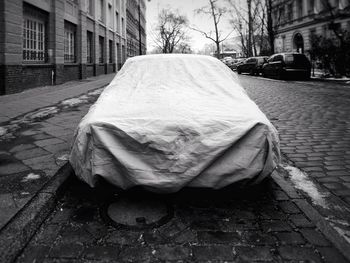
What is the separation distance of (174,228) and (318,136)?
4104mm

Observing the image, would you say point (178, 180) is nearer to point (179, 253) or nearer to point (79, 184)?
point (179, 253)

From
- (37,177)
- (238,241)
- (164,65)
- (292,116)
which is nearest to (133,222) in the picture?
(238,241)

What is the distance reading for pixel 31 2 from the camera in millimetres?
12523

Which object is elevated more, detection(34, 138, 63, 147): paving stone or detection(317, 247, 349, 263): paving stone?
detection(34, 138, 63, 147): paving stone

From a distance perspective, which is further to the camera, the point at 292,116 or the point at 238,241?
the point at 292,116

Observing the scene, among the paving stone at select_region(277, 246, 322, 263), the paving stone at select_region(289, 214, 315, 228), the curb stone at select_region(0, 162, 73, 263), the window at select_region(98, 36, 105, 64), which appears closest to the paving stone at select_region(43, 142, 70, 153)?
the curb stone at select_region(0, 162, 73, 263)

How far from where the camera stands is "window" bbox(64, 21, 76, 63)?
17.4 m

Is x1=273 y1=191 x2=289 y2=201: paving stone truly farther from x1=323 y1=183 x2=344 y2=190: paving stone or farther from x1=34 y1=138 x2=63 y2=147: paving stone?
x1=34 y1=138 x2=63 y2=147: paving stone

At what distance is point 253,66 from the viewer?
27.0 m

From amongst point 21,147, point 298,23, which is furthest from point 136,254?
point 298,23

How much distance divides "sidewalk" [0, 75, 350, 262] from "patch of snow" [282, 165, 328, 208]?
0.08 m

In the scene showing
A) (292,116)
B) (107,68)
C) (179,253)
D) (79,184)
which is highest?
(107,68)

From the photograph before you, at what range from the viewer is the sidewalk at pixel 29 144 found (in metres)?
3.17

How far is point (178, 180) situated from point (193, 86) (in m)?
1.59
